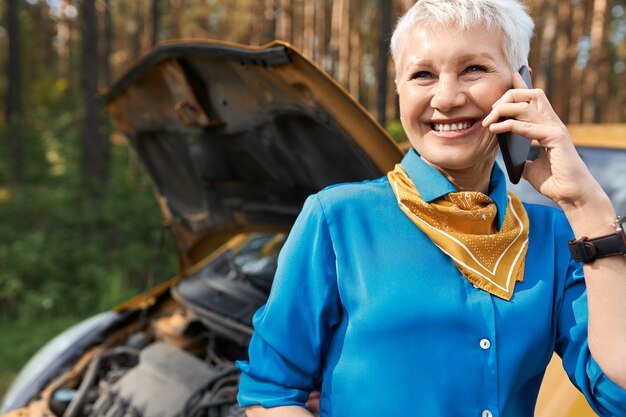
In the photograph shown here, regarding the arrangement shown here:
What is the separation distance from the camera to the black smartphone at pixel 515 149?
1.17m

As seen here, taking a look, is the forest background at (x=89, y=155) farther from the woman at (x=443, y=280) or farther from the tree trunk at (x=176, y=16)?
the woman at (x=443, y=280)

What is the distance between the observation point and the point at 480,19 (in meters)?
1.13

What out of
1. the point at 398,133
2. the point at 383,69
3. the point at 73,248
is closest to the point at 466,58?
the point at 398,133

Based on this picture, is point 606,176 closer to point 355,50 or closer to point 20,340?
point 20,340

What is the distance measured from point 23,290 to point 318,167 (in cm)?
582

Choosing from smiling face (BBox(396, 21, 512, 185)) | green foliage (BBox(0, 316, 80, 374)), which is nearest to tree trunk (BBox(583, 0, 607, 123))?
green foliage (BBox(0, 316, 80, 374))

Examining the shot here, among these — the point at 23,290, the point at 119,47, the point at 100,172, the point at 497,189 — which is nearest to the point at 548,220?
the point at 497,189

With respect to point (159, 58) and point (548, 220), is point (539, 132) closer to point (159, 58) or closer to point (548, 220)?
point (548, 220)

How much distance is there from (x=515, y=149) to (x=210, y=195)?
77.2 inches

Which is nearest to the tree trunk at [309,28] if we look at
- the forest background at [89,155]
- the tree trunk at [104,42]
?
the forest background at [89,155]

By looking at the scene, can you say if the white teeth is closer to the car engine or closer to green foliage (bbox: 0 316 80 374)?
the car engine

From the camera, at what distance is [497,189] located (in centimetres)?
128

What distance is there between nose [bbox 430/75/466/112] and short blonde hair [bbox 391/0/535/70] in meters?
0.10

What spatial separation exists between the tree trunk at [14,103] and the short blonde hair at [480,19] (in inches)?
668
